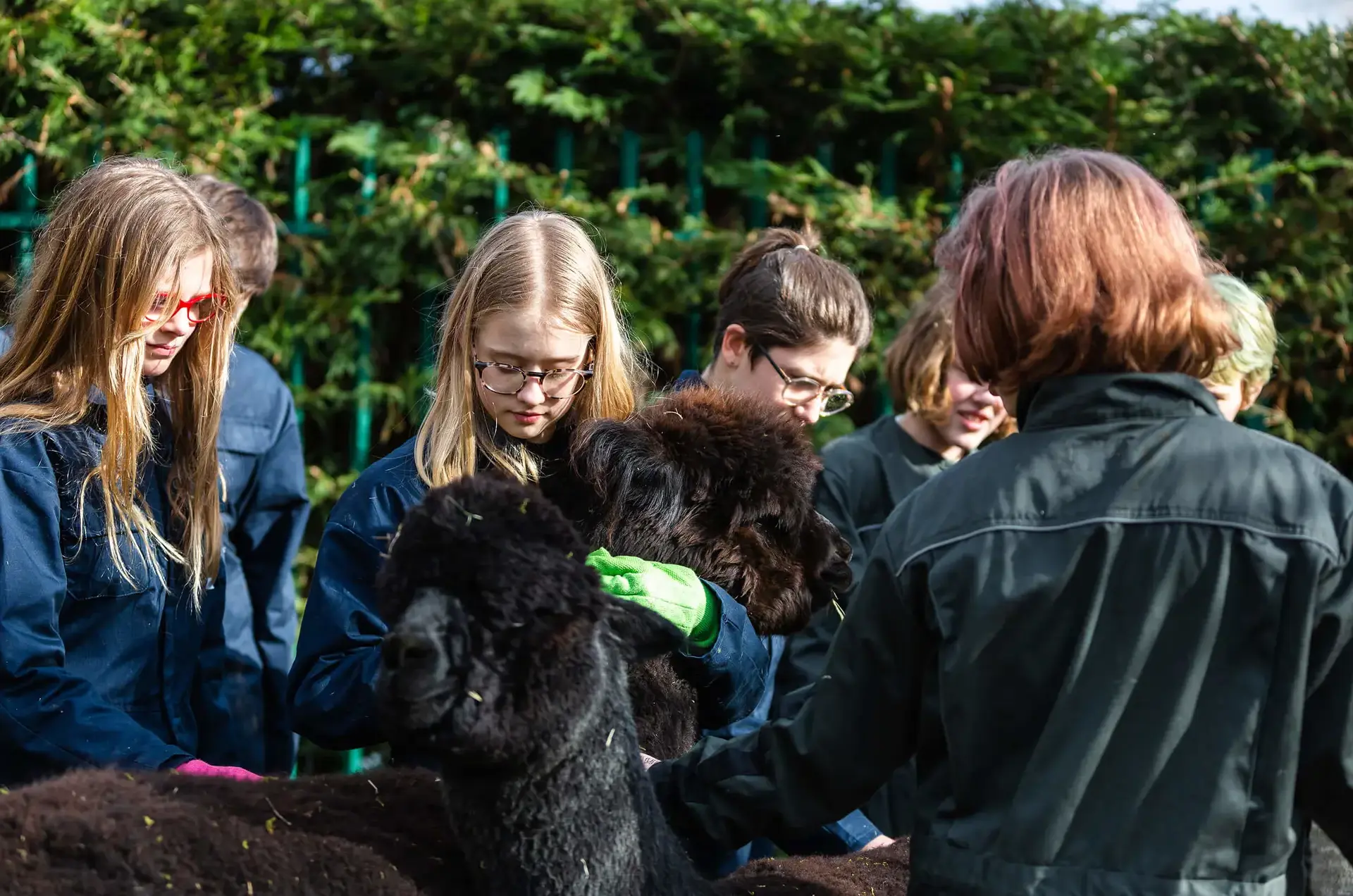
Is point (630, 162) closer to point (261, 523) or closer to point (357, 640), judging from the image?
point (261, 523)

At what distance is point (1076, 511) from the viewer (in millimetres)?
1803

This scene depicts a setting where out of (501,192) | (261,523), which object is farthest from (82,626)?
(501,192)

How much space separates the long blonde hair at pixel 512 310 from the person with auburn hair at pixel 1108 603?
1.10 m

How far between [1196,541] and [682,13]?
15.7 ft

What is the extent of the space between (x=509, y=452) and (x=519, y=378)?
169 millimetres

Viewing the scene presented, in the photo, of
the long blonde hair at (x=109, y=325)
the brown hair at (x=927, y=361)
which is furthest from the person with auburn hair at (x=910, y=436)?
the long blonde hair at (x=109, y=325)

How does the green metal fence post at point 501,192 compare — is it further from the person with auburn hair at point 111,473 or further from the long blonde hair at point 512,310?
the long blonde hair at point 512,310

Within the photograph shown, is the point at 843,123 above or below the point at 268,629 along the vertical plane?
above

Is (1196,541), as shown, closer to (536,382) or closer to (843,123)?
(536,382)

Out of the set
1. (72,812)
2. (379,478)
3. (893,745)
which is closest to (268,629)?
(379,478)

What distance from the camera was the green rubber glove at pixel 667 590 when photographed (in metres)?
2.29

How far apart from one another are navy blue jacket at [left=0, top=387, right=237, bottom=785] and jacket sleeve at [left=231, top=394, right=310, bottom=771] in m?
0.82

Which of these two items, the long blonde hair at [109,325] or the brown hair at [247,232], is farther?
the brown hair at [247,232]

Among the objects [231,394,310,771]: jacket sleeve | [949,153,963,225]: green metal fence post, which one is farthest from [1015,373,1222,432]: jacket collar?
[949,153,963,225]: green metal fence post
